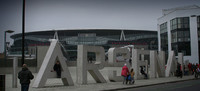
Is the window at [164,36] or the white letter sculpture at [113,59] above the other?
the window at [164,36]

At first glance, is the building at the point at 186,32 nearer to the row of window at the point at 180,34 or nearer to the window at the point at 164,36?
the row of window at the point at 180,34

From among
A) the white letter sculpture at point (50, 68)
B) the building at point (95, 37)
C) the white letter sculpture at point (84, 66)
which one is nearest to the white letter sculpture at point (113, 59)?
the white letter sculpture at point (84, 66)

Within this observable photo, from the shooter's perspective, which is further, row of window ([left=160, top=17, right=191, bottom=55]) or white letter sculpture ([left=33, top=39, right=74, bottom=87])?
row of window ([left=160, top=17, right=191, bottom=55])

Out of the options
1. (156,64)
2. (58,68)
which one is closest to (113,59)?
(58,68)

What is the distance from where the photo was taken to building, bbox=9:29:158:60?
93188 millimetres

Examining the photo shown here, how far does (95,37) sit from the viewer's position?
321 ft

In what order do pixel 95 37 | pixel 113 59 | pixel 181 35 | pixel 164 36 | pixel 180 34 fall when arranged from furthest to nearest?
pixel 95 37
pixel 164 36
pixel 180 34
pixel 181 35
pixel 113 59

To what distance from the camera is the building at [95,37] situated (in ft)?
306

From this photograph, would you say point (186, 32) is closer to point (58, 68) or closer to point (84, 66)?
point (84, 66)

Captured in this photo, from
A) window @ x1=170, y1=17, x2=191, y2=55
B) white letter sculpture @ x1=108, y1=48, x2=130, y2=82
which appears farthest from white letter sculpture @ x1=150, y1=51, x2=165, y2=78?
window @ x1=170, y1=17, x2=191, y2=55

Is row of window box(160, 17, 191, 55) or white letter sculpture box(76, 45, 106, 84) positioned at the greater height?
row of window box(160, 17, 191, 55)

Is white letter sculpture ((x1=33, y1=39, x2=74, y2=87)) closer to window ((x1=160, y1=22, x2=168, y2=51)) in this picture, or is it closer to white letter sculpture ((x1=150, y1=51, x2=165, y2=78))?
white letter sculpture ((x1=150, y1=51, x2=165, y2=78))

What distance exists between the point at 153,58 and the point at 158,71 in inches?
99.4

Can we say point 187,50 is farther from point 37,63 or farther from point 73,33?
point 73,33
